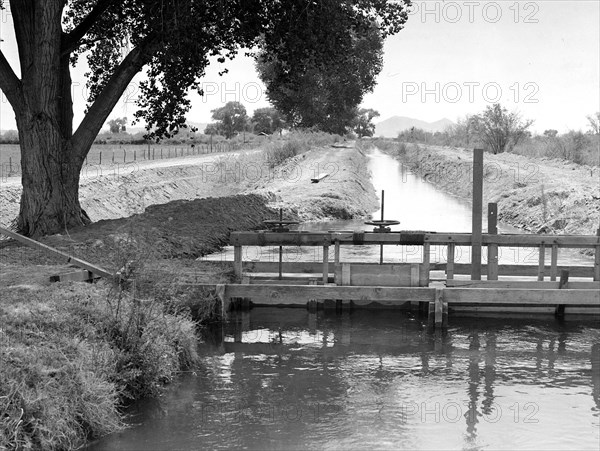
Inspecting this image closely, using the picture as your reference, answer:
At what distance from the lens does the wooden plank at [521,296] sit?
1289 cm

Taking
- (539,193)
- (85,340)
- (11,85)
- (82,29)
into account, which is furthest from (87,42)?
(539,193)

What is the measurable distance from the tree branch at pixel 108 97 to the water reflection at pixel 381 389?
697 cm

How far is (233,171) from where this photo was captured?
45938 millimetres

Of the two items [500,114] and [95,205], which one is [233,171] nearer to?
[95,205]

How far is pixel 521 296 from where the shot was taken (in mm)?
12914

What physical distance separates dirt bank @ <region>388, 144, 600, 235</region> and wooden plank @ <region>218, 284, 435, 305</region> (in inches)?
393

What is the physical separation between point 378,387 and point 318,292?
312 centimetres

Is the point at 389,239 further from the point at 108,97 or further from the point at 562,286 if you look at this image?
the point at 108,97

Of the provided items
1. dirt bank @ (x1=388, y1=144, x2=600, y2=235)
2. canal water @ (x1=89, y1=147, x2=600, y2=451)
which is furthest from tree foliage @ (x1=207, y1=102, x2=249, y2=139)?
canal water @ (x1=89, y1=147, x2=600, y2=451)

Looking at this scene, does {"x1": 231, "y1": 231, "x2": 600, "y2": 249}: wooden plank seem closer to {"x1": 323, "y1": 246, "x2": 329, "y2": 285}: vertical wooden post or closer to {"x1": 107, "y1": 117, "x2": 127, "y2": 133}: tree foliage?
{"x1": 323, "y1": 246, "x2": 329, "y2": 285}: vertical wooden post

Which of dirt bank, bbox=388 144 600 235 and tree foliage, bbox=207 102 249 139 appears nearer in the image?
dirt bank, bbox=388 144 600 235

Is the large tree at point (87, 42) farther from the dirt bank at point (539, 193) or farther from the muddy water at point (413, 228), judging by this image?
the dirt bank at point (539, 193)

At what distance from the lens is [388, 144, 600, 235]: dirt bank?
2364 centimetres

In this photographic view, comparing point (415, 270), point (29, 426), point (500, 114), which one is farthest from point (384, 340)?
point (500, 114)
